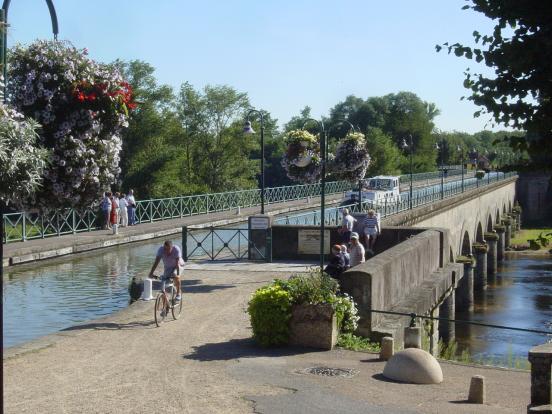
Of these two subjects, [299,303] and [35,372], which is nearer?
[35,372]

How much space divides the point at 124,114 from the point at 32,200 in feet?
5.32

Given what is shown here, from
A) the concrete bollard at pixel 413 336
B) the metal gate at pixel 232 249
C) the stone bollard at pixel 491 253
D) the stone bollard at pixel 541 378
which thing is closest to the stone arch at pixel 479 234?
the stone bollard at pixel 491 253

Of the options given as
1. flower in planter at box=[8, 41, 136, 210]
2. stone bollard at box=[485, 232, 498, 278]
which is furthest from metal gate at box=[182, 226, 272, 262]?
stone bollard at box=[485, 232, 498, 278]

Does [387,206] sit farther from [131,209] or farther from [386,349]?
[386,349]

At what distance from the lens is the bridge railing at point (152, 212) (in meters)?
27.4

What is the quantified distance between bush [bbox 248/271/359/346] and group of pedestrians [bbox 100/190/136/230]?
729 inches

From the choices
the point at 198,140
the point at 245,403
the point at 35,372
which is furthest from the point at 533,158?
the point at 198,140

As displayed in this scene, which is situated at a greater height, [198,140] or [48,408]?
[198,140]

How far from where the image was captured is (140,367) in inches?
436

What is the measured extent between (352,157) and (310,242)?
939cm

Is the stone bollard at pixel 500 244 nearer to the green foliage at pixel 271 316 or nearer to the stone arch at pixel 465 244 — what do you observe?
the stone arch at pixel 465 244

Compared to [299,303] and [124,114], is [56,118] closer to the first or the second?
[124,114]

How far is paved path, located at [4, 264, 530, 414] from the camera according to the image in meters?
9.49

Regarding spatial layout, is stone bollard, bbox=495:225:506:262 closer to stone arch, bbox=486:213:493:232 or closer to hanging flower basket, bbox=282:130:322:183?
stone arch, bbox=486:213:493:232
